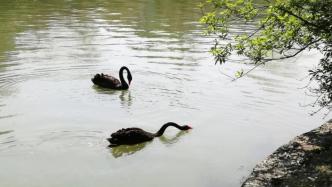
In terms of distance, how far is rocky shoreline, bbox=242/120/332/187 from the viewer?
22.9ft

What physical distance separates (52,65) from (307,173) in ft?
32.7

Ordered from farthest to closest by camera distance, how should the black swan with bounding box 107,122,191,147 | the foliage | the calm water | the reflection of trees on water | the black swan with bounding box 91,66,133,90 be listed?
1. the reflection of trees on water
2. the black swan with bounding box 91,66,133,90
3. the black swan with bounding box 107,122,191,147
4. the calm water
5. the foliage

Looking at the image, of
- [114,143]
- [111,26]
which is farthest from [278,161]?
[111,26]

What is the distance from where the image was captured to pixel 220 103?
12.5m

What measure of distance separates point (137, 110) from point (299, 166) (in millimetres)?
4892

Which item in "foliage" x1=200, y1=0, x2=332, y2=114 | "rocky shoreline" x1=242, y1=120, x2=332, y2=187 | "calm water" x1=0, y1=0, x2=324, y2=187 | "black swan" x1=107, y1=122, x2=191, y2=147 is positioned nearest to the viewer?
"rocky shoreline" x1=242, y1=120, x2=332, y2=187

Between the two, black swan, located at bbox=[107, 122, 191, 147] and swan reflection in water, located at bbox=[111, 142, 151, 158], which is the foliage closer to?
black swan, located at bbox=[107, 122, 191, 147]

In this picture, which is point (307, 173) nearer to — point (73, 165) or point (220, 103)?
point (73, 165)

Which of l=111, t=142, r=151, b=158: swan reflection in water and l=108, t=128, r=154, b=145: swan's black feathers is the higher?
l=108, t=128, r=154, b=145: swan's black feathers

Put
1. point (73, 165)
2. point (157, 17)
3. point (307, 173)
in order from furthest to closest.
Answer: point (157, 17) → point (73, 165) → point (307, 173)

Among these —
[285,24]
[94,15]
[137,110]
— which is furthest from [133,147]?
[94,15]

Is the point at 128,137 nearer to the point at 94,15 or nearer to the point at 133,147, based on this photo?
the point at 133,147

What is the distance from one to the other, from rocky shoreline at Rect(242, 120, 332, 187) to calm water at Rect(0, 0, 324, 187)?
0.81m

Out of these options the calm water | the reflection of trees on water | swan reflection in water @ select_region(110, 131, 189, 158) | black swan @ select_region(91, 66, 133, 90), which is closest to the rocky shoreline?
the calm water
